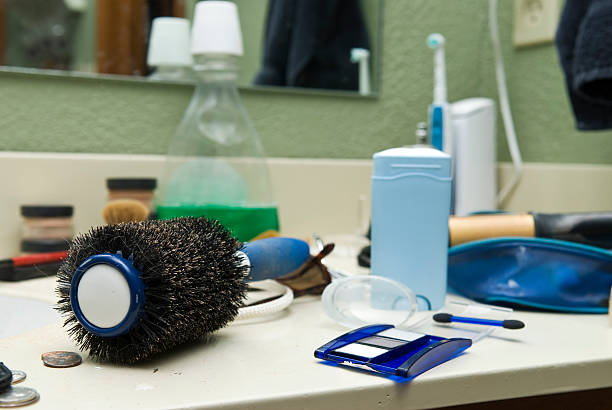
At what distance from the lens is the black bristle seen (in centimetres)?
33

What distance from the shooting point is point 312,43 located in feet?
3.01

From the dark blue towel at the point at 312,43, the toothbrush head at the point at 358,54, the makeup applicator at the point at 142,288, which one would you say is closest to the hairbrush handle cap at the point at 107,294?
the makeup applicator at the point at 142,288

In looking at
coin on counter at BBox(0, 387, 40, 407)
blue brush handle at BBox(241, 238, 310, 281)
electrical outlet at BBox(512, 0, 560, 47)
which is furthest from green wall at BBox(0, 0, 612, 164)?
coin on counter at BBox(0, 387, 40, 407)

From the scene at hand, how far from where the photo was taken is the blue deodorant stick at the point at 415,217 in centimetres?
48

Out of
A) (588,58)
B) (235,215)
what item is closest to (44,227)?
(235,215)

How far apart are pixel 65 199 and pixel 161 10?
0.96ft

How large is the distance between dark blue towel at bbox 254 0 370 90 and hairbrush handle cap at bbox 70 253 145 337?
59 centimetres

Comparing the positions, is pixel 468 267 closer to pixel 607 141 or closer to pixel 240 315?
pixel 240 315

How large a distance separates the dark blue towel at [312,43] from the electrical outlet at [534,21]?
10.8 inches

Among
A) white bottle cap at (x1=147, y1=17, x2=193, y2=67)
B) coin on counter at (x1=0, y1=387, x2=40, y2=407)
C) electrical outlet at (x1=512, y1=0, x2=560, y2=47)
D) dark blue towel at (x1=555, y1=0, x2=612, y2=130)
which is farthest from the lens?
electrical outlet at (x1=512, y1=0, x2=560, y2=47)

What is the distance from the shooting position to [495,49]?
40.1 inches

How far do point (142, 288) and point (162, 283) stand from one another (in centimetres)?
1

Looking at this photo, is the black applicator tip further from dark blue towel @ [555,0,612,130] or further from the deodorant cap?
dark blue towel @ [555,0,612,130]

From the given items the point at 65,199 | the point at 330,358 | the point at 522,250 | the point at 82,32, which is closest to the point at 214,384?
the point at 330,358
